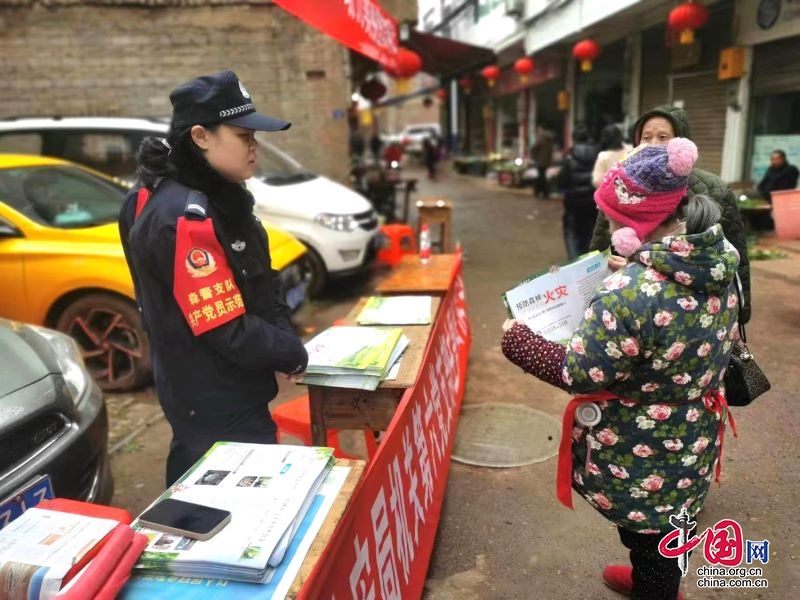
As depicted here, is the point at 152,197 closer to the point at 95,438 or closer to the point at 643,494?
the point at 95,438

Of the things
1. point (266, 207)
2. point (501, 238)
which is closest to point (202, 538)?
point (266, 207)

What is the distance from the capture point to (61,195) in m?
4.96

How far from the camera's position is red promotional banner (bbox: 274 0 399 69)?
4160 millimetres

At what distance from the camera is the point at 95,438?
2777mm

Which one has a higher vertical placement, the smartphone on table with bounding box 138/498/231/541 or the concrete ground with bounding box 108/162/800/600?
the smartphone on table with bounding box 138/498/231/541

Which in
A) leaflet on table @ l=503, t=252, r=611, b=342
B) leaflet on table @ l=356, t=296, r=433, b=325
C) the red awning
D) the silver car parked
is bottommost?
the silver car parked

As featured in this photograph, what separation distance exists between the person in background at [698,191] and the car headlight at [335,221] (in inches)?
155

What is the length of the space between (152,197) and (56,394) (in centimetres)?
118

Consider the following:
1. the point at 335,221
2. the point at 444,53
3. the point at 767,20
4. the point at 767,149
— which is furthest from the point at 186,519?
the point at 444,53

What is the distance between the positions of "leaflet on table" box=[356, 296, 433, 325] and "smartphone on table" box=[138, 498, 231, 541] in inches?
73.4

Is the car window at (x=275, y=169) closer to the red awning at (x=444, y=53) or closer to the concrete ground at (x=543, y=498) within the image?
the concrete ground at (x=543, y=498)

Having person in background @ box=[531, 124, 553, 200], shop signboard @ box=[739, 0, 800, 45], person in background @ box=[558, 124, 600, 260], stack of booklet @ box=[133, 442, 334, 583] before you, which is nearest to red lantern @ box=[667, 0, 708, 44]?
shop signboard @ box=[739, 0, 800, 45]

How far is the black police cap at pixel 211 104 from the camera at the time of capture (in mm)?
1958

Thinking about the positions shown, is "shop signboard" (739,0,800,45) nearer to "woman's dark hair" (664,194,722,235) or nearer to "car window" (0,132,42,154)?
"woman's dark hair" (664,194,722,235)
